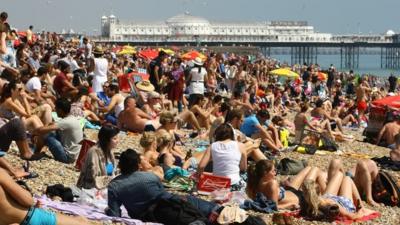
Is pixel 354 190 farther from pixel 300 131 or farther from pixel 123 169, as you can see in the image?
pixel 300 131

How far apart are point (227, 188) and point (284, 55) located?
6712 inches

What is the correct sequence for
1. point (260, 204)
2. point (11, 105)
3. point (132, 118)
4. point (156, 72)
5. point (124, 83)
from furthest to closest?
point (124, 83) → point (156, 72) → point (132, 118) → point (11, 105) → point (260, 204)

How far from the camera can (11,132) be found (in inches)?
342

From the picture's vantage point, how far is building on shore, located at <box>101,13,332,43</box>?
13184 cm

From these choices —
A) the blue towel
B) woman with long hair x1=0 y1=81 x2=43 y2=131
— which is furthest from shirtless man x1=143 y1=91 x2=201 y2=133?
the blue towel

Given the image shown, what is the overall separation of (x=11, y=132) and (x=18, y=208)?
3412 mm

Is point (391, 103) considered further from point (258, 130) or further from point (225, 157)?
point (225, 157)

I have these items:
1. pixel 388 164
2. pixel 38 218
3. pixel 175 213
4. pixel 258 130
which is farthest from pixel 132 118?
pixel 38 218

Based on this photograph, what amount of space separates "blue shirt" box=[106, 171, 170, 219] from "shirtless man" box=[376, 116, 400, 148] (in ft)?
25.3

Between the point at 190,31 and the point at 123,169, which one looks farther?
the point at 190,31

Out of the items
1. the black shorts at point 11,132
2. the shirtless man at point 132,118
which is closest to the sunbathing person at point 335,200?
the black shorts at point 11,132

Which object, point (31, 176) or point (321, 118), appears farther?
point (321, 118)

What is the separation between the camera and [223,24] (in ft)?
461

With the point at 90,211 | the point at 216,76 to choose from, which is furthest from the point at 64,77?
the point at 216,76
